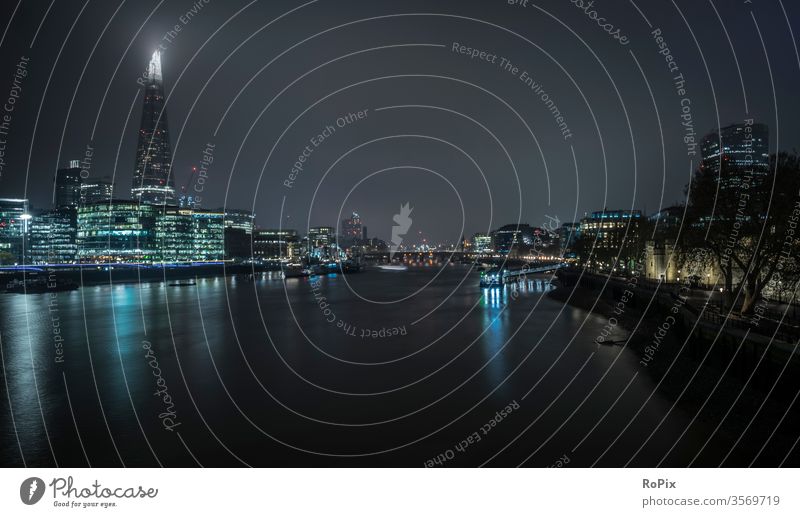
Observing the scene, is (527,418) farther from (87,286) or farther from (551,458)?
(87,286)

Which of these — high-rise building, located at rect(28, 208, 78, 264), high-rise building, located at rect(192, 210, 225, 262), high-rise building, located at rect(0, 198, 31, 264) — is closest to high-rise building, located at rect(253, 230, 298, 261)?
high-rise building, located at rect(192, 210, 225, 262)

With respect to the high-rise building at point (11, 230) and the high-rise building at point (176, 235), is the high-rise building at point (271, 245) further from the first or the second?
the high-rise building at point (11, 230)

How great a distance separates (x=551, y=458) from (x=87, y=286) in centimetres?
8796

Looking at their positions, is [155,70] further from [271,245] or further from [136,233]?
Answer: [271,245]

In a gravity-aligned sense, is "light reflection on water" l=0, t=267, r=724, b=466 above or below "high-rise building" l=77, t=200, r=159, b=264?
below

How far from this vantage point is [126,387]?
22406 millimetres

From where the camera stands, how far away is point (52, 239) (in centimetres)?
12506

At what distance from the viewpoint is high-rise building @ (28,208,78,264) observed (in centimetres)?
12438

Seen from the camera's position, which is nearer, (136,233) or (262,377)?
(262,377)

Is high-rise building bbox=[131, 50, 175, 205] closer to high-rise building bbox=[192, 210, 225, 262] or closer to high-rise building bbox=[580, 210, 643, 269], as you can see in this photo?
high-rise building bbox=[192, 210, 225, 262]

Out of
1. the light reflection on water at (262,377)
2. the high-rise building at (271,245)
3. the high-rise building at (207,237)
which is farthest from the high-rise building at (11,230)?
the light reflection on water at (262,377)

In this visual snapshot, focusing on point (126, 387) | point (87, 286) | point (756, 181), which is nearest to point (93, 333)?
point (126, 387)

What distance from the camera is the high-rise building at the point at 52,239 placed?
124m

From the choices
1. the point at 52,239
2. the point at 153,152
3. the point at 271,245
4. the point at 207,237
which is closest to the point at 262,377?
the point at 52,239
